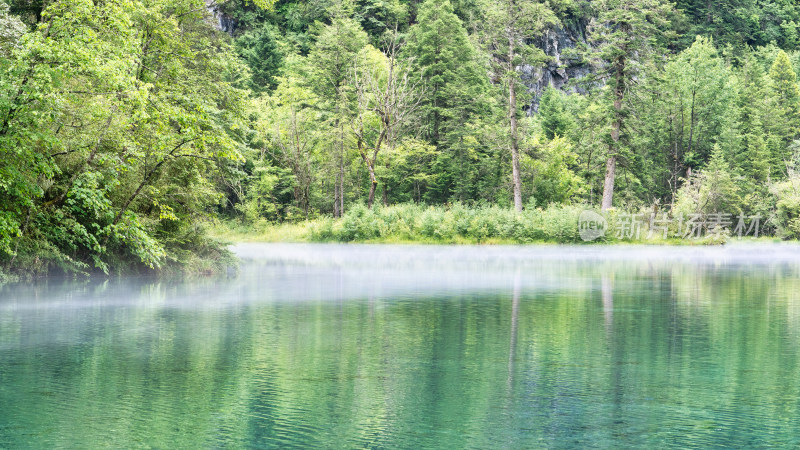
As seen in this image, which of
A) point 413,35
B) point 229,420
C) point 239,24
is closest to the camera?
point 229,420

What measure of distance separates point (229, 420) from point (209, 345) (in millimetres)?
4138

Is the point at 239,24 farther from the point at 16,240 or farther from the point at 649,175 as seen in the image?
the point at 16,240

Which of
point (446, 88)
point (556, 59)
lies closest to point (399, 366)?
point (446, 88)

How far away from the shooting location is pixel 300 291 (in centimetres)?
1862

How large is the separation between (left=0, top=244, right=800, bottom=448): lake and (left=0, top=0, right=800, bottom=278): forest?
3411 millimetres

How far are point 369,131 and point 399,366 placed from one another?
49595 millimetres

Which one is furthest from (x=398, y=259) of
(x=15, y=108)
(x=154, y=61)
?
(x=15, y=108)

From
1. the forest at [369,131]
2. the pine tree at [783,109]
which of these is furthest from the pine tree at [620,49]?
the pine tree at [783,109]

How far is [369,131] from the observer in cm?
5809

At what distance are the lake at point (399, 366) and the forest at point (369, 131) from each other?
341cm

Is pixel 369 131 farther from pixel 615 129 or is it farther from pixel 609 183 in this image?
pixel 609 183

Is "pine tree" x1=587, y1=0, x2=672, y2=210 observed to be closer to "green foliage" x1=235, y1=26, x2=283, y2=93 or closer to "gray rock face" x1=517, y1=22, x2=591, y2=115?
"green foliage" x1=235, y1=26, x2=283, y2=93

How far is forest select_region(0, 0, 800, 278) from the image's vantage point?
17703 mm

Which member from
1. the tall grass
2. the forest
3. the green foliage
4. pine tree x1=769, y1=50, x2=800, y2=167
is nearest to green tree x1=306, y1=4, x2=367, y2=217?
the forest
